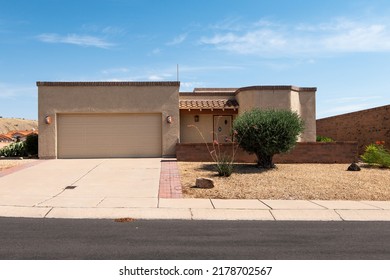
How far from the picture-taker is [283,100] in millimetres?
21438

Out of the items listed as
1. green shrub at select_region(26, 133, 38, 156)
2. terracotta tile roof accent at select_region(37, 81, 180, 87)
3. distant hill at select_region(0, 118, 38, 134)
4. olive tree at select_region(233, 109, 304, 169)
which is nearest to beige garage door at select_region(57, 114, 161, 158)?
terracotta tile roof accent at select_region(37, 81, 180, 87)

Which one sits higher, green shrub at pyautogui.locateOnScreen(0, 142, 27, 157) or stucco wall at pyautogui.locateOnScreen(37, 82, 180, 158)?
stucco wall at pyautogui.locateOnScreen(37, 82, 180, 158)

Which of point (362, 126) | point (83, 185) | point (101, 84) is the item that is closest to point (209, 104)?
point (101, 84)

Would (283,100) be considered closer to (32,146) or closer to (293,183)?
(293,183)

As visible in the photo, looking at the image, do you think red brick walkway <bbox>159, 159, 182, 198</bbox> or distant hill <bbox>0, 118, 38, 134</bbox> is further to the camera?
distant hill <bbox>0, 118, 38, 134</bbox>

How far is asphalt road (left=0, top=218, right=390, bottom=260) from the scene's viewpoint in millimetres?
5656

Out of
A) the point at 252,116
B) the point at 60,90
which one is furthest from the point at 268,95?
the point at 60,90

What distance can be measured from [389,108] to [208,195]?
49.4 ft

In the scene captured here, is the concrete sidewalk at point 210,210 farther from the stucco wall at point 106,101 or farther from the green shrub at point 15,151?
the green shrub at point 15,151

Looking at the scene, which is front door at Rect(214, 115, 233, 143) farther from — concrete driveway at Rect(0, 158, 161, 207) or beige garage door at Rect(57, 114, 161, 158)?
concrete driveway at Rect(0, 158, 161, 207)

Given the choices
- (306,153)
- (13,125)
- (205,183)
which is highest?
(13,125)

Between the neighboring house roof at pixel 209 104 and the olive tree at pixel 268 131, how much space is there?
257 inches

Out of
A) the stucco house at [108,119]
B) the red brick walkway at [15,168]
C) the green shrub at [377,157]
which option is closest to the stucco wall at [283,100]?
the stucco house at [108,119]

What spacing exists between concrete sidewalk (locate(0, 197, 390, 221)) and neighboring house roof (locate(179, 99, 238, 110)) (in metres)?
12.2
